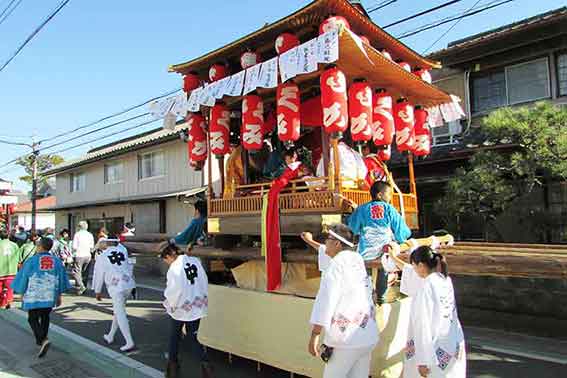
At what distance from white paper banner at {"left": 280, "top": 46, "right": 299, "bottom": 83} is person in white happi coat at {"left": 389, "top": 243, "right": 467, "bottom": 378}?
2.94m

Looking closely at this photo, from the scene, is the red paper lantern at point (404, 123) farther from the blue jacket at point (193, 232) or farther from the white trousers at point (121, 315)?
the white trousers at point (121, 315)

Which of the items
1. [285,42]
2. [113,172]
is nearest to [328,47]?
[285,42]

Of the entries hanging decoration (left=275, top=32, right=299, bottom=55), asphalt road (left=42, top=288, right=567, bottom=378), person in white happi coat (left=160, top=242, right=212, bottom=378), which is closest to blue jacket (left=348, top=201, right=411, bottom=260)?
person in white happi coat (left=160, top=242, right=212, bottom=378)

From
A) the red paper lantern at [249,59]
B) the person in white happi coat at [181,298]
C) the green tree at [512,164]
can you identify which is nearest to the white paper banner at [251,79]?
the red paper lantern at [249,59]

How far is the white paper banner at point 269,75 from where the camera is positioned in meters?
5.89

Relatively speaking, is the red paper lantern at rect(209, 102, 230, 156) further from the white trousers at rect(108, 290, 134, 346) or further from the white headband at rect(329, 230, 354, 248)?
the white headband at rect(329, 230, 354, 248)

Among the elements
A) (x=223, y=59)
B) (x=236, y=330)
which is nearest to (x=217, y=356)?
(x=236, y=330)

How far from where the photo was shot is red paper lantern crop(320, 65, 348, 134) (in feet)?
18.6

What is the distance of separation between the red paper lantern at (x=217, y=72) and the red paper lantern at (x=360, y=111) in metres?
2.31

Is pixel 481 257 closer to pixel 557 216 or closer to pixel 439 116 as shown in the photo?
pixel 439 116

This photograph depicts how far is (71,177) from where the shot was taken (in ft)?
83.3

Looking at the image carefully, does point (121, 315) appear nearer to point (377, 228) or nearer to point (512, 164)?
point (377, 228)

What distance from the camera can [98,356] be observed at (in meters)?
6.70

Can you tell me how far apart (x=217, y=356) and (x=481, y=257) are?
178 inches
